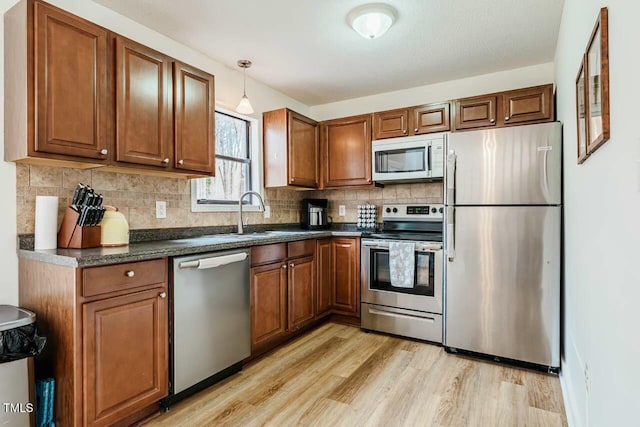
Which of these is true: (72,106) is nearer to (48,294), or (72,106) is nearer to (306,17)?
(48,294)

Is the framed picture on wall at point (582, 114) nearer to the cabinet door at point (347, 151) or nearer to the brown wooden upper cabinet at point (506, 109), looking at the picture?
the brown wooden upper cabinet at point (506, 109)

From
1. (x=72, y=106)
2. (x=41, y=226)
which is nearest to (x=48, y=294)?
(x=41, y=226)

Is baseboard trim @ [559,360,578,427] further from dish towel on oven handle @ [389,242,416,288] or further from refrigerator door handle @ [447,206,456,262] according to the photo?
dish towel on oven handle @ [389,242,416,288]

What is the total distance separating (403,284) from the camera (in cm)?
306

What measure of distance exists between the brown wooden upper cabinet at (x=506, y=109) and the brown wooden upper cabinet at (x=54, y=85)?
2.86 m

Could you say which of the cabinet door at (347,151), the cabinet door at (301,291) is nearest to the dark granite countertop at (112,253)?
the cabinet door at (301,291)

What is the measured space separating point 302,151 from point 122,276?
7.76 feet

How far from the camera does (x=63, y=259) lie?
155 centimetres

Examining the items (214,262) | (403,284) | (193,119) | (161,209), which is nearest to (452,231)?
(403,284)

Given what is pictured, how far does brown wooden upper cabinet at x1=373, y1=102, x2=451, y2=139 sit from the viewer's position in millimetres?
3287

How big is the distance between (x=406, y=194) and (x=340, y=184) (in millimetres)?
Answer: 736

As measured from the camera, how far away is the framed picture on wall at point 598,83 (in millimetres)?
1071

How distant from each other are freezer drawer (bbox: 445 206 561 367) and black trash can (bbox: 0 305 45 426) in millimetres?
2632

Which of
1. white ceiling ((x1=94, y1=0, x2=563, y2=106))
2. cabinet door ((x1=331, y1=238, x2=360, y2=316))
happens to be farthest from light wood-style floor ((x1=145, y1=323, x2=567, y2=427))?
white ceiling ((x1=94, y1=0, x2=563, y2=106))
